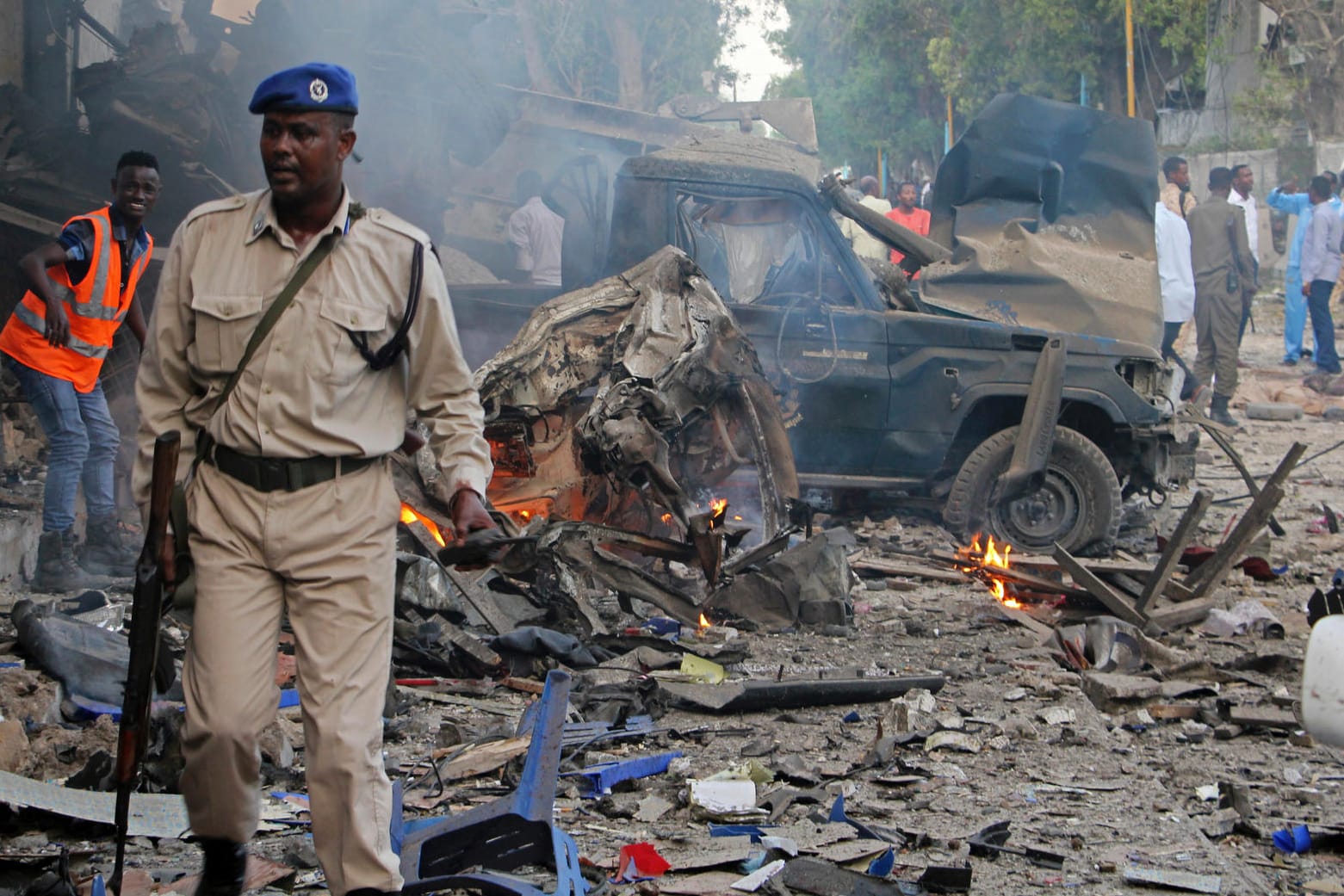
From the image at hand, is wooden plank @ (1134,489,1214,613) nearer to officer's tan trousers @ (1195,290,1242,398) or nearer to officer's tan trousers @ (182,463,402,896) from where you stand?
officer's tan trousers @ (182,463,402,896)

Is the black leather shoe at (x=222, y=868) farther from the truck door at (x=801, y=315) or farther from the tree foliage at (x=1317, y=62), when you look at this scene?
the tree foliage at (x=1317, y=62)

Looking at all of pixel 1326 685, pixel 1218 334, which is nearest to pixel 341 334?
pixel 1326 685

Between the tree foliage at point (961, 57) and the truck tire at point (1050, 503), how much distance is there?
58.4 feet

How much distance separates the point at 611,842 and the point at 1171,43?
82.5ft

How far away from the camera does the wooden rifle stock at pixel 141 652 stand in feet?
9.11

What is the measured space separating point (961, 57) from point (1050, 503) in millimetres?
23021

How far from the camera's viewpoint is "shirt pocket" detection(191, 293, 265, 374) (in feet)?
9.15

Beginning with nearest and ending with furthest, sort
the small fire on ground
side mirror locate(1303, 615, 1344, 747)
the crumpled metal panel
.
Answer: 1. side mirror locate(1303, 615, 1344, 747)
2. the crumpled metal panel
3. the small fire on ground

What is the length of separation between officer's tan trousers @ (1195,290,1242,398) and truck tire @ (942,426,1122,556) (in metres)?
4.91

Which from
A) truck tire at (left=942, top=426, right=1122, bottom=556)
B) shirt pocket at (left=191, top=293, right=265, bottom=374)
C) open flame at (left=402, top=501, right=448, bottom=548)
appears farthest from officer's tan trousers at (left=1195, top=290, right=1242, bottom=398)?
shirt pocket at (left=191, top=293, right=265, bottom=374)

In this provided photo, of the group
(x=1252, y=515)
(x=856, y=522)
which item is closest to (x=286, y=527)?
(x=1252, y=515)

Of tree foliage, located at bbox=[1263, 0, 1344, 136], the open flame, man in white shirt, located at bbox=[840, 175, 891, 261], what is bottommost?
the open flame

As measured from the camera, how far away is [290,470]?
9.13 feet

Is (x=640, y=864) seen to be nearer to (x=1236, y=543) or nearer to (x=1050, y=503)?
(x=1236, y=543)
